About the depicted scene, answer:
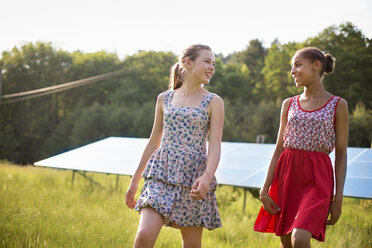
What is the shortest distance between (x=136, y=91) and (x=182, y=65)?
34.7 m

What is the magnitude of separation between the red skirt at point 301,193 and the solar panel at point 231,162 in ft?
8.06

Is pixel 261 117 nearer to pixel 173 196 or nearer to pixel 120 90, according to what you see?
pixel 120 90

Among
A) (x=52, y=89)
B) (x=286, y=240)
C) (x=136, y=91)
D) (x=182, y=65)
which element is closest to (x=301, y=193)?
(x=286, y=240)

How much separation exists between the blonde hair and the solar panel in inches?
121

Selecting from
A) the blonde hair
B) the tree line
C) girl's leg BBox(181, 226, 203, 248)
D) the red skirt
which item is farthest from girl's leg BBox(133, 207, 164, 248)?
the tree line

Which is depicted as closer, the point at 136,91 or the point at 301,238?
the point at 301,238

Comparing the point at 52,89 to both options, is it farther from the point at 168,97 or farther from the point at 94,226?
the point at 168,97

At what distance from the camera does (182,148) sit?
2.88 meters

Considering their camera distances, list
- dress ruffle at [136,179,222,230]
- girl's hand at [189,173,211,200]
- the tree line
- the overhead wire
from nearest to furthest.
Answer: girl's hand at [189,173,211,200] → dress ruffle at [136,179,222,230] → the tree line → the overhead wire

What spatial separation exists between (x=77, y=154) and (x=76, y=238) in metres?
4.53

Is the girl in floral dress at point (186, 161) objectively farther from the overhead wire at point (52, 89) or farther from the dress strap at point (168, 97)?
the overhead wire at point (52, 89)

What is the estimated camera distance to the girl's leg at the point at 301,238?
2.65 m

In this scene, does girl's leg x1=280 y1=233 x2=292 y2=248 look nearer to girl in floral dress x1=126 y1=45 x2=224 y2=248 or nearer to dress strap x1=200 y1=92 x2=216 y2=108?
girl in floral dress x1=126 y1=45 x2=224 y2=248

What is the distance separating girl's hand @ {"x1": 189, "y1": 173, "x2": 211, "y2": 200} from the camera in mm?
2588
